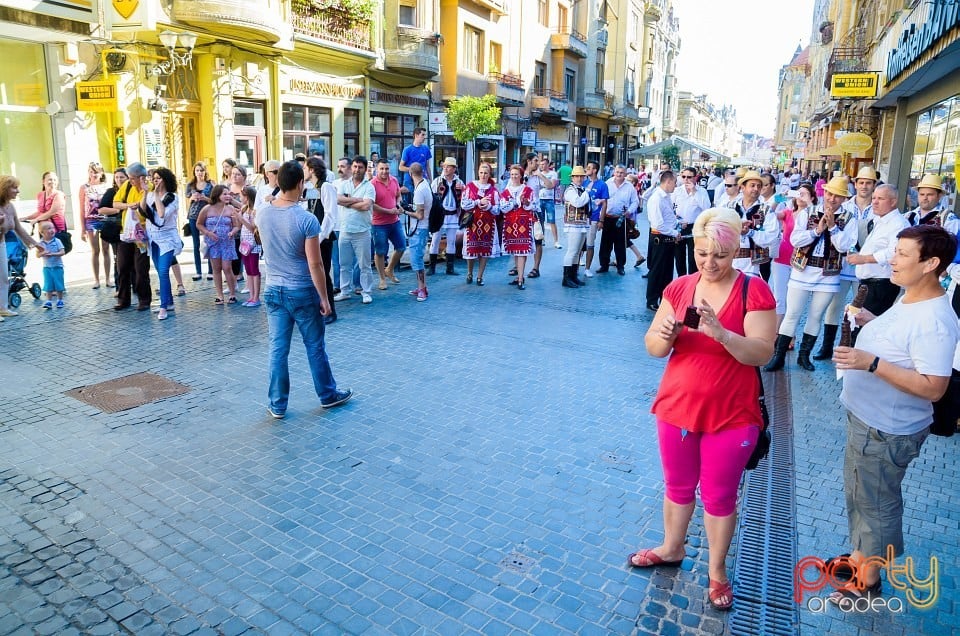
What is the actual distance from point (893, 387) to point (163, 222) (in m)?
7.99

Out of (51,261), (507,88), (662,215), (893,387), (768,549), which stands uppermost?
(507,88)

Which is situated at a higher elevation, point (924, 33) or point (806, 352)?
point (924, 33)

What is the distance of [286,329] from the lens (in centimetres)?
562

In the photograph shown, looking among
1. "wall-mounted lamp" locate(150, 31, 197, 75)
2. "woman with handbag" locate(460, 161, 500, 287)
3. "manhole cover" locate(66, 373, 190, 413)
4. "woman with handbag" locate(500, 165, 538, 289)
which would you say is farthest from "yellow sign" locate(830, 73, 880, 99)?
"manhole cover" locate(66, 373, 190, 413)

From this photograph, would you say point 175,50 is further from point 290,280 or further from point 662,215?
point 290,280

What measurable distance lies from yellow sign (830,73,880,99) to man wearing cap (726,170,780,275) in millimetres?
13513

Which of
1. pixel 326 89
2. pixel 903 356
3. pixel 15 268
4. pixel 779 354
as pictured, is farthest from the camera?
pixel 326 89

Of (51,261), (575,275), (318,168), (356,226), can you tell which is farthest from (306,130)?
(318,168)

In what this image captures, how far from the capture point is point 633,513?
13.9 ft

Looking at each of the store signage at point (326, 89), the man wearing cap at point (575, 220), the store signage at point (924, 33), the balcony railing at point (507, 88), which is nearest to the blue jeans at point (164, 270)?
the man wearing cap at point (575, 220)

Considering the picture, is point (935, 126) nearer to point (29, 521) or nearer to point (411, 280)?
Result: point (411, 280)

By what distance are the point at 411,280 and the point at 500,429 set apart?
6429mm

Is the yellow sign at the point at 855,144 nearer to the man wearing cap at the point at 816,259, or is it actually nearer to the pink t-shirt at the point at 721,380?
the man wearing cap at the point at 816,259

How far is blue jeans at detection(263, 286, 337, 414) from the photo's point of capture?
18.3ft
